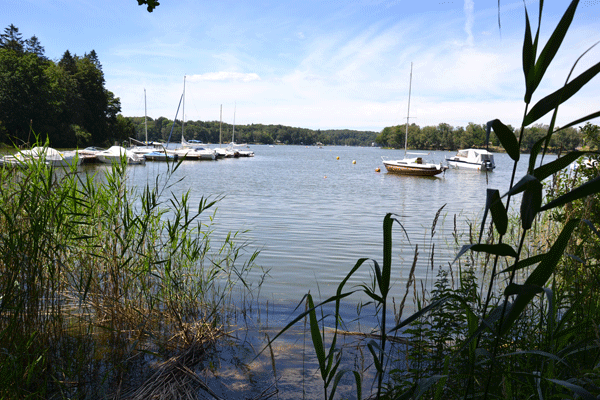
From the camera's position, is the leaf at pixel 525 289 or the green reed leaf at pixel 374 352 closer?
the leaf at pixel 525 289

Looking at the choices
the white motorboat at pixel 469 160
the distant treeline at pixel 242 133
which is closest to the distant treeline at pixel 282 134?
the distant treeline at pixel 242 133

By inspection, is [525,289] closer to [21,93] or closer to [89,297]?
[89,297]

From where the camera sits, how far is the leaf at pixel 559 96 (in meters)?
1.12

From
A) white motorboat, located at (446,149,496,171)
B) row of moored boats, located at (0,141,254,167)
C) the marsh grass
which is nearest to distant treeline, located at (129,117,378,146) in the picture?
row of moored boats, located at (0,141,254,167)

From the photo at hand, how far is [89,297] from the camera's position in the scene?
4.55 m

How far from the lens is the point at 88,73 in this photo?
6438cm

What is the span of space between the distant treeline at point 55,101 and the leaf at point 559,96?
4001 cm

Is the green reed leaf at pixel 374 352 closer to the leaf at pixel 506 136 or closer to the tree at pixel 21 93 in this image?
the leaf at pixel 506 136

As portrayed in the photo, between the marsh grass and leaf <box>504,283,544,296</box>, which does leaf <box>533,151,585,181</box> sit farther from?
the marsh grass

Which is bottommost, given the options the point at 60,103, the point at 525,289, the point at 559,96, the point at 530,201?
the point at 525,289

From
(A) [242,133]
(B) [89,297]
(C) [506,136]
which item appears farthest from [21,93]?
(A) [242,133]

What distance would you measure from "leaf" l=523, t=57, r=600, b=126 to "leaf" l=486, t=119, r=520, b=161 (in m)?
0.07

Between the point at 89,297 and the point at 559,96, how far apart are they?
4649 mm

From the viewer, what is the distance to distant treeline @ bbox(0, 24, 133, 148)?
1860 inches
